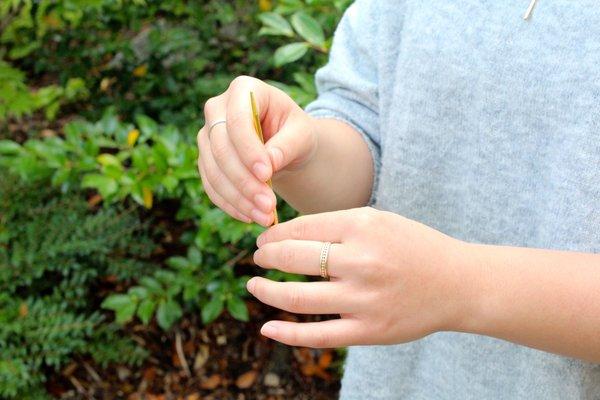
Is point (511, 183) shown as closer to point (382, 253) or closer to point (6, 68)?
point (382, 253)

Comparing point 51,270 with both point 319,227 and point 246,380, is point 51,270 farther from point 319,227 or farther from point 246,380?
point 319,227

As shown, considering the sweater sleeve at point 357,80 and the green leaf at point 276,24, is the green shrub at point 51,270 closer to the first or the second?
the green leaf at point 276,24

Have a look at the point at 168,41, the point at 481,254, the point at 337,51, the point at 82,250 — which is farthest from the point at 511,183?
the point at 168,41

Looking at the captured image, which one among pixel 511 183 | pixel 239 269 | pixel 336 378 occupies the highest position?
pixel 511 183

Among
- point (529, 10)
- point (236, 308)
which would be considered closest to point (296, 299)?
point (529, 10)

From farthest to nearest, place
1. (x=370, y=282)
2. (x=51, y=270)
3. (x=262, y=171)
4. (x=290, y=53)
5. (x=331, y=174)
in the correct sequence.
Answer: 1. (x=51, y=270)
2. (x=290, y=53)
3. (x=331, y=174)
4. (x=262, y=171)
5. (x=370, y=282)
